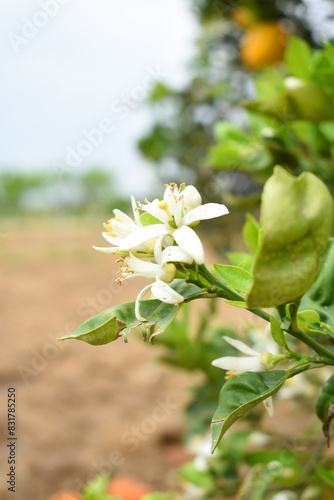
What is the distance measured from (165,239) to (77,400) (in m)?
1.60

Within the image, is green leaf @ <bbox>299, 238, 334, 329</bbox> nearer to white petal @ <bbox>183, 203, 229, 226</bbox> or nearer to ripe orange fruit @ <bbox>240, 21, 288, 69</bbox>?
white petal @ <bbox>183, 203, 229, 226</bbox>

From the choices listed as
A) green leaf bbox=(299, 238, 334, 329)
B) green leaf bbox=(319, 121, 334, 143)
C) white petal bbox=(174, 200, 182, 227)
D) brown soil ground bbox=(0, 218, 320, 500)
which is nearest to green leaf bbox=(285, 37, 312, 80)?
green leaf bbox=(319, 121, 334, 143)

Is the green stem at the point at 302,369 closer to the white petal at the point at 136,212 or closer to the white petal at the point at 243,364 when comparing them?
the white petal at the point at 243,364

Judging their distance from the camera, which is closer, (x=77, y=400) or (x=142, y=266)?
(x=142, y=266)

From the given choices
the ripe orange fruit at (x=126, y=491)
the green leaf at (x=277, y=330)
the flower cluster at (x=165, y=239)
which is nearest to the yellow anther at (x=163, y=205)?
the flower cluster at (x=165, y=239)

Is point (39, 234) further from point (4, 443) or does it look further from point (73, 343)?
point (4, 443)

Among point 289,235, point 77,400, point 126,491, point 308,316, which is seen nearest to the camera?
point 289,235

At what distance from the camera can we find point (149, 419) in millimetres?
1661

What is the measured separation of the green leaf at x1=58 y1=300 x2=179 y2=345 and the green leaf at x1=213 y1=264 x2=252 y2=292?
0.14ft

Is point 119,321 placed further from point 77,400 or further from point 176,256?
point 77,400

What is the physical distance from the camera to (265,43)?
3.75 ft

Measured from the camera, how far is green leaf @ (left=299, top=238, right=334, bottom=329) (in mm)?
439

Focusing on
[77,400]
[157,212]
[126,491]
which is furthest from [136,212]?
[77,400]

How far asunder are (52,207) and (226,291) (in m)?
7.09
